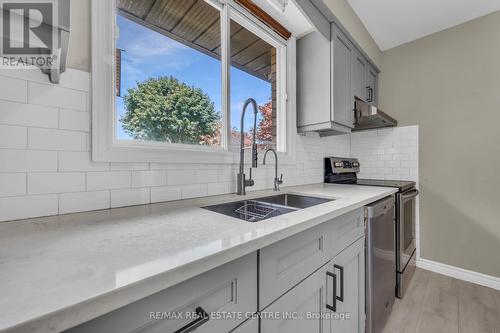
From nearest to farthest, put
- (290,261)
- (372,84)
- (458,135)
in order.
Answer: (290,261)
(458,135)
(372,84)

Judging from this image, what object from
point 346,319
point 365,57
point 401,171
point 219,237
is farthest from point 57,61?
point 401,171

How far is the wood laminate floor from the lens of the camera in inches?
62.2

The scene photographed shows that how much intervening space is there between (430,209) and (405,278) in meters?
0.89

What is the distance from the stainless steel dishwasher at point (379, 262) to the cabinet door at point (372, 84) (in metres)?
1.35

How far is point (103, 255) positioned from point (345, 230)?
1070mm

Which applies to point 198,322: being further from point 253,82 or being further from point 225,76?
point 253,82

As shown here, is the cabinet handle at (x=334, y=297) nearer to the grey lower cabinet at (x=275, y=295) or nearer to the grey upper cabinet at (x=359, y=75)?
the grey lower cabinet at (x=275, y=295)

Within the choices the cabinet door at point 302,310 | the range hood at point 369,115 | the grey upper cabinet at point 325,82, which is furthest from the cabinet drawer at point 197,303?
the range hood at point 369,115

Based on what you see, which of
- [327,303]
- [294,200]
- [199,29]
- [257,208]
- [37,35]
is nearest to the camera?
[37,35]

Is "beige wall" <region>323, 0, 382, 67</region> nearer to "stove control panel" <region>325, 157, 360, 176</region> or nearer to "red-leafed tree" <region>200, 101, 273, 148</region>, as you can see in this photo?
"red-leafed tree" <region>200, 101, 273, 148</region>

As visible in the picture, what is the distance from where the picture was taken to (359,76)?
229 cm

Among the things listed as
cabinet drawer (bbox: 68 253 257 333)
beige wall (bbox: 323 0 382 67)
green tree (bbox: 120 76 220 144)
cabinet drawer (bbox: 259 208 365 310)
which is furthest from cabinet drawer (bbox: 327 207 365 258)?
beige wall (bbox: 323 0 382 67)

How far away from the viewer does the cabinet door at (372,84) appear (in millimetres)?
2518

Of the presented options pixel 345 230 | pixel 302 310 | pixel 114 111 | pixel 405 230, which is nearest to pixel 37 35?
pixel 114 111
